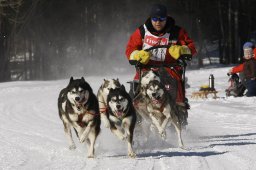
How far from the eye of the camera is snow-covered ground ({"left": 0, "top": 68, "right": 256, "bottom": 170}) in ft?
24.1

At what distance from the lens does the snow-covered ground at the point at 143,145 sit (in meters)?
7.35

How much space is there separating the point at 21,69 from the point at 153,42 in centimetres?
4325

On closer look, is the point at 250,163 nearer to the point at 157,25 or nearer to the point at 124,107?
the point at 124,107

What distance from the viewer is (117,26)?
199 ft

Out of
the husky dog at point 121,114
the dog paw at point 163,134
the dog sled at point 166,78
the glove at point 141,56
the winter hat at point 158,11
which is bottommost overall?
the dog paw at point 163,134

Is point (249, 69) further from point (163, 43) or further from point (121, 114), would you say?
point (121, 114)

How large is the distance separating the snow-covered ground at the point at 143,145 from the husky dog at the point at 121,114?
295 mm

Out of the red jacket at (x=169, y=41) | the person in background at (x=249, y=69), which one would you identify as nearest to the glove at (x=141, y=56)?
the red jacket at (x=169, y=41)

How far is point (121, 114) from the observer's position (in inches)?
322

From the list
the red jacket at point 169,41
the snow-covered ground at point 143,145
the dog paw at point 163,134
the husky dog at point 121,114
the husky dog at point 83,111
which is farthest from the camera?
the red jacket at point 169,41

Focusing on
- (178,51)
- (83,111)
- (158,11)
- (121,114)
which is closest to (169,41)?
(178,51)

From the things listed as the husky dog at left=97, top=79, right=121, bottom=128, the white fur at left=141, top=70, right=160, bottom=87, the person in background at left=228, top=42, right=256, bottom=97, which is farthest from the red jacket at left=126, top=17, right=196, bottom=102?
the person in background at left=228, top=42, right=256, bottom=97

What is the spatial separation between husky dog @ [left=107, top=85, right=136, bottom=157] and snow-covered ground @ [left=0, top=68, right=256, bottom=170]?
30 centimetres

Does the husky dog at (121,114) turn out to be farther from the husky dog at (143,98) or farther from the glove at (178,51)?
the glove at (178,51)
